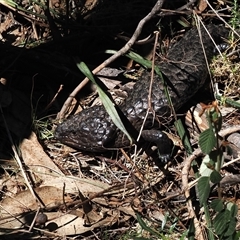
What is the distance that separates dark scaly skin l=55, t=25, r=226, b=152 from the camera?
15.2 ft

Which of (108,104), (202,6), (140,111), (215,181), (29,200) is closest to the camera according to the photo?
(215,181)

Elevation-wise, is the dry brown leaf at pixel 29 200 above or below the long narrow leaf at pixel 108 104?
below

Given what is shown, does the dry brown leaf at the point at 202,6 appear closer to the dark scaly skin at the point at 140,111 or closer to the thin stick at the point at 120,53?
the dark scaly skin at the point at 140,111

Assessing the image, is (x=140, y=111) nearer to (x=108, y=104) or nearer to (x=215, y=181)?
(x=108, y=104)

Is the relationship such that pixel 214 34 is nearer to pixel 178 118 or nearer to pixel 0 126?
pixel 178 118

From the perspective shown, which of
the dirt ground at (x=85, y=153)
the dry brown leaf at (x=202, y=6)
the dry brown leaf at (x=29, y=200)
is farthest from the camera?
the dry brown leaf at (x=202, y=6)

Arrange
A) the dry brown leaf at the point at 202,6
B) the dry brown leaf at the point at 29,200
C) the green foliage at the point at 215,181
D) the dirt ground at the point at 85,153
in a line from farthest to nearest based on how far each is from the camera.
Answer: the dry brown leaf at the point at 202,6, the dry brown leaf at the point at 29,200, the dirt ground at the point at 85,153, the green foliage at the point at 215,181

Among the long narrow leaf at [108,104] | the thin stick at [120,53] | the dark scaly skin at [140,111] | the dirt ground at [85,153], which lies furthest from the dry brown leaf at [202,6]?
the long narrow leaf at [108,104]

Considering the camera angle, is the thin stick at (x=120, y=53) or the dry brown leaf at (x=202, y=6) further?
the dry brown leaf at (x=202, y=6)

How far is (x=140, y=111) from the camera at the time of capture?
4684mm

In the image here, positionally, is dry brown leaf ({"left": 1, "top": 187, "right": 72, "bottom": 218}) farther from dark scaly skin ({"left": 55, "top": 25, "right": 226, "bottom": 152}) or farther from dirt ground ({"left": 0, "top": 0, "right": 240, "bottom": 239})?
dark scaly skin ({"left": 55, "top": 25, "right": 226, "bottom": 152})

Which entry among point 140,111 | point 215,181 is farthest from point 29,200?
point 215,181

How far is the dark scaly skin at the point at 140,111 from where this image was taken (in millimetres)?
4633

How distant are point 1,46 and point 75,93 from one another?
709 millimetres
